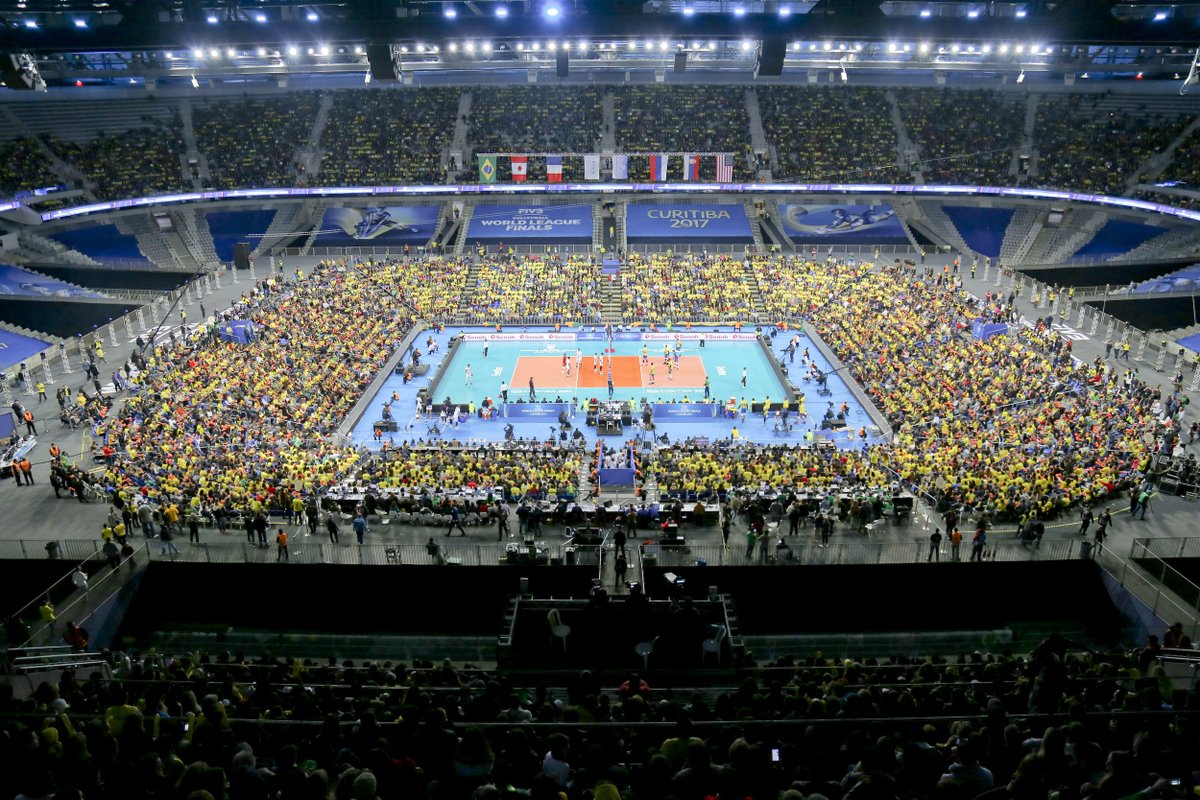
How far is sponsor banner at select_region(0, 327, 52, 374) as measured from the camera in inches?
1553

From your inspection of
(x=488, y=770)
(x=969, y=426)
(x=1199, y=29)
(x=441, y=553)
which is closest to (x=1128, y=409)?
(x=969, y=426)

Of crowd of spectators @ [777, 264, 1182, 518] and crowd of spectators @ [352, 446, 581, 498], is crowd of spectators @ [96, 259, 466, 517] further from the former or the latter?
crowd of spectators @ [777, 264, 1182, 518]

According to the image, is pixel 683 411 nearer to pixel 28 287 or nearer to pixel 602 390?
pixel 602 390

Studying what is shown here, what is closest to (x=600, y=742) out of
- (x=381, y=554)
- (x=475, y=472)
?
(x=381, y=554)

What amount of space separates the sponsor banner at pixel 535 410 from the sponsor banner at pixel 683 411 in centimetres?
428

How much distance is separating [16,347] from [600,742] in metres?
43.1

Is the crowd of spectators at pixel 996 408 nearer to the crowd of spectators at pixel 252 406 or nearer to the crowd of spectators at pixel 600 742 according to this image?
the crowd of spectators at pixel 600 742

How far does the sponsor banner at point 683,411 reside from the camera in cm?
3806

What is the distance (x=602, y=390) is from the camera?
1635 inches

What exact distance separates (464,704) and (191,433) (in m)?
24.0

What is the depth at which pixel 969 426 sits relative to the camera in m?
31.4

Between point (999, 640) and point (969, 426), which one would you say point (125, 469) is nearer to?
point (999, 640)

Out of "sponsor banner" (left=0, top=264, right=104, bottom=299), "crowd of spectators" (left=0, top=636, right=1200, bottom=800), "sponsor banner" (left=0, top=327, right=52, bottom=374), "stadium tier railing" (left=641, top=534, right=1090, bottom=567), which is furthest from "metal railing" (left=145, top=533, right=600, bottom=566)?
"sponsor banner" (left=0, top=264, right=104, bottom=299)

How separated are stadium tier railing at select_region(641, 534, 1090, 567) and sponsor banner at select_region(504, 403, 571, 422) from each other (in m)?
16.4
